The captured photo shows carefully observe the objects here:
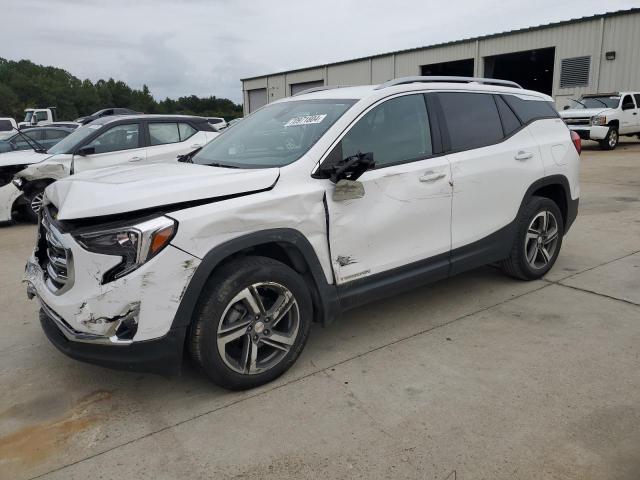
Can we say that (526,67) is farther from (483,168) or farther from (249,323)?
(249,323)

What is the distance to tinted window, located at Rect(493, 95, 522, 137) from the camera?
452 centimetres

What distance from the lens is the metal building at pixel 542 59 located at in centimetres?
2230

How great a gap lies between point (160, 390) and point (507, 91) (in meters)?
3.72

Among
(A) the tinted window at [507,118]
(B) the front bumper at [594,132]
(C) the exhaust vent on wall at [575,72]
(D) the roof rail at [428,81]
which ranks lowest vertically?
(B) the front bumper at [594,132]

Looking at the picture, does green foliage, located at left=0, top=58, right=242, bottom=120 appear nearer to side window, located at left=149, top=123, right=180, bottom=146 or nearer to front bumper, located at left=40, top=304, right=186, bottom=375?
side window, located at left=149, top=123, right=180, bottom=146

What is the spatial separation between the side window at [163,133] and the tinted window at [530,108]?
6089 millimetres

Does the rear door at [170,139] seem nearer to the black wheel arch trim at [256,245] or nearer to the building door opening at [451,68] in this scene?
the black wheel arch trim at [256,245]

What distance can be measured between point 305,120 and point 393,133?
24.6 inches

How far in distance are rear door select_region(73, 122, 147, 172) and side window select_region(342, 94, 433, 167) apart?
590cm

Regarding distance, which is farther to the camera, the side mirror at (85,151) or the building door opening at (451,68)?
the building door opening at (451,68)

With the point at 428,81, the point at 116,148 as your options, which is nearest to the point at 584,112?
the point at 116,148

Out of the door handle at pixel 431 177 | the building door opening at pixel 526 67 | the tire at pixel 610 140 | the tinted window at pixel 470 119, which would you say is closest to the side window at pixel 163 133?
the tinted window at pixel 470 119

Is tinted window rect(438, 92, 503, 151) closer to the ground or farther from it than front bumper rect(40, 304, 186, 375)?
farther from it

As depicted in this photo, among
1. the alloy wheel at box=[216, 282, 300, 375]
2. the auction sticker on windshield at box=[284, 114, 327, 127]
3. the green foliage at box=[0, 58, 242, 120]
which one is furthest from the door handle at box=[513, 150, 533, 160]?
the green foliage at box=[0, 58, 242, 120]
